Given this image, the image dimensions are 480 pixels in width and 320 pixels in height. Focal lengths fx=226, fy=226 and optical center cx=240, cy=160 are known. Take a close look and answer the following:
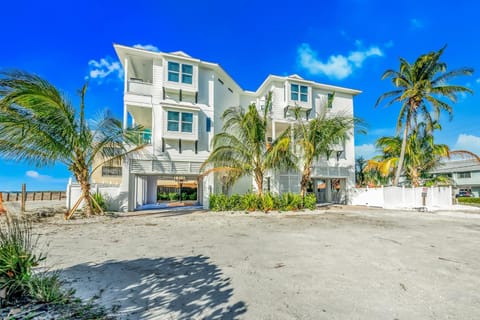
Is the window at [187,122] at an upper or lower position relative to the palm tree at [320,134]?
upper

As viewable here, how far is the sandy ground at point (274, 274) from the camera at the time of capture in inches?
111

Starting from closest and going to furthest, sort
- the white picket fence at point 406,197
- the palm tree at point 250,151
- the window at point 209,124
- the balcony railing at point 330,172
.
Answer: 1. the palm tree at point 250,151
2. the window at point 209,124
3. the white picket fence at point 406,197
4. the balcony railing at point 330,172

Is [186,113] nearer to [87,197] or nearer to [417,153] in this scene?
[87,197]

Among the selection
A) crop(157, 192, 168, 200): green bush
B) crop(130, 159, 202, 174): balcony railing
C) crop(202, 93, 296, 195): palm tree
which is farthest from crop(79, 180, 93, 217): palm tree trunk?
crop(157, 192, 168, 200): green bush

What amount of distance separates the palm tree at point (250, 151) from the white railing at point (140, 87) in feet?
18.3

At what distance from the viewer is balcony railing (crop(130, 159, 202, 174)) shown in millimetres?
13633

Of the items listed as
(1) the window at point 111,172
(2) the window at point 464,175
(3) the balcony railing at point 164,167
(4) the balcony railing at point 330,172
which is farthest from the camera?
(2) the window at point 464,175

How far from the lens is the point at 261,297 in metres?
3.08

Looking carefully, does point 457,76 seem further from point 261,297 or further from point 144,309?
point 144,309

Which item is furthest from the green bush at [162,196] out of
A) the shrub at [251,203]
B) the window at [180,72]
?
the window at [180,72]

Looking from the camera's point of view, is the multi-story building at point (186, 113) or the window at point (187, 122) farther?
the window at point (187, 122)

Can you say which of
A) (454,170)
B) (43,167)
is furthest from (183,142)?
(454,170)

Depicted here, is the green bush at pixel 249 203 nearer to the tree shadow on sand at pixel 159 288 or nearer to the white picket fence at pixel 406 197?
the white picket fence at pixel 406 197

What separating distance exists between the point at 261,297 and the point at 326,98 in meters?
18.7
